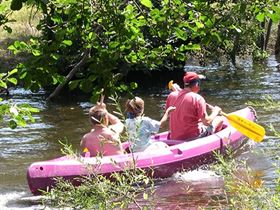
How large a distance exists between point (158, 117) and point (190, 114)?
4452 millimetres

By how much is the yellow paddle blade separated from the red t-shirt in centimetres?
50

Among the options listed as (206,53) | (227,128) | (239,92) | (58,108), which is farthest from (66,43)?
(206,53)

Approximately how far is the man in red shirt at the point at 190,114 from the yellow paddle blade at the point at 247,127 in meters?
0.33

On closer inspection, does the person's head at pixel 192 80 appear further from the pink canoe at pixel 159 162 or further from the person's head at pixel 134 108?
the person's head at pixel 134 108

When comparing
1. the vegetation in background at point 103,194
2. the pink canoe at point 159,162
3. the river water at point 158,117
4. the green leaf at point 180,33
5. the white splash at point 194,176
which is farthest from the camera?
the white splash at point 194,176

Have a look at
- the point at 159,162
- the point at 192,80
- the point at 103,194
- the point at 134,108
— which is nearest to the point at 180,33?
the point at 103,194

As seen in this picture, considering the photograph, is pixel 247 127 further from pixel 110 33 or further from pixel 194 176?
pixel 110 33

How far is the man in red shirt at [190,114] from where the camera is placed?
→ 8.33m

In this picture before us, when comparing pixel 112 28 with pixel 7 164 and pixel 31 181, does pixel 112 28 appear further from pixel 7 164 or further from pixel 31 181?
pixel 7 164

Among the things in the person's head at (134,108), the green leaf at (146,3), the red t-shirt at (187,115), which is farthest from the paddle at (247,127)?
the green leaf at (146,3)

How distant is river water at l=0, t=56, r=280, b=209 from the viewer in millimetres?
7188

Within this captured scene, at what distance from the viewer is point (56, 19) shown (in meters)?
3.27

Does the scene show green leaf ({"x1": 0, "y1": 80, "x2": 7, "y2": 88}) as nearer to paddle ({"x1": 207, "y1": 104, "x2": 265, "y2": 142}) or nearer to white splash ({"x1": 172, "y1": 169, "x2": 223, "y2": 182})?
white splash ({"x1": 172, "y1": 169, "x2": 223, "y2": 182})

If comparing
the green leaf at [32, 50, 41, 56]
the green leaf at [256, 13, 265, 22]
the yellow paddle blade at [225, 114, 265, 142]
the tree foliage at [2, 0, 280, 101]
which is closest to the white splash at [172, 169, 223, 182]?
the yellow paddle blade at [225, 114, 265, 142]
